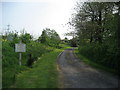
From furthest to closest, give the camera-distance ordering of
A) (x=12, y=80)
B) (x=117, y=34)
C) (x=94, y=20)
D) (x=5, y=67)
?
(x=94, y=20)
(x=5, y=67)
(x=117, y=34)
(x=12, y=80)

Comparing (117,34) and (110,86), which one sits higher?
(117,34)

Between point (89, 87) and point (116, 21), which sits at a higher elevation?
point (116, 21)

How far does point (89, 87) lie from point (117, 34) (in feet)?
18.7

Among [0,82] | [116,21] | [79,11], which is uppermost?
[79,11]

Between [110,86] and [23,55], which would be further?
[23,55]

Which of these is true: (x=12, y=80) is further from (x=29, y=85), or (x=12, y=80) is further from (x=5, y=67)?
(x=5, y=67)

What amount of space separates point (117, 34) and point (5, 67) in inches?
420

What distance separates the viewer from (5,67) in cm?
1320

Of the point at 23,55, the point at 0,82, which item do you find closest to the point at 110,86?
the point at 0,82

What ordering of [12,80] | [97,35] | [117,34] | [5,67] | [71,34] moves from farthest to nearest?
1. [71,34]
2. [97,35]
3. [5,67]
4. [117,34]
5. [12,80]

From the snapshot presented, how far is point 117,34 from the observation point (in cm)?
1135

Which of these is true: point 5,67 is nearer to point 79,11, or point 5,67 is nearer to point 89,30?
point 89,30

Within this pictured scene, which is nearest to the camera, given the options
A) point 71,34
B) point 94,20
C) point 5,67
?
point 5,67

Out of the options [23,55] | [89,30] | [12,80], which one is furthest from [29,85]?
[89,30]
